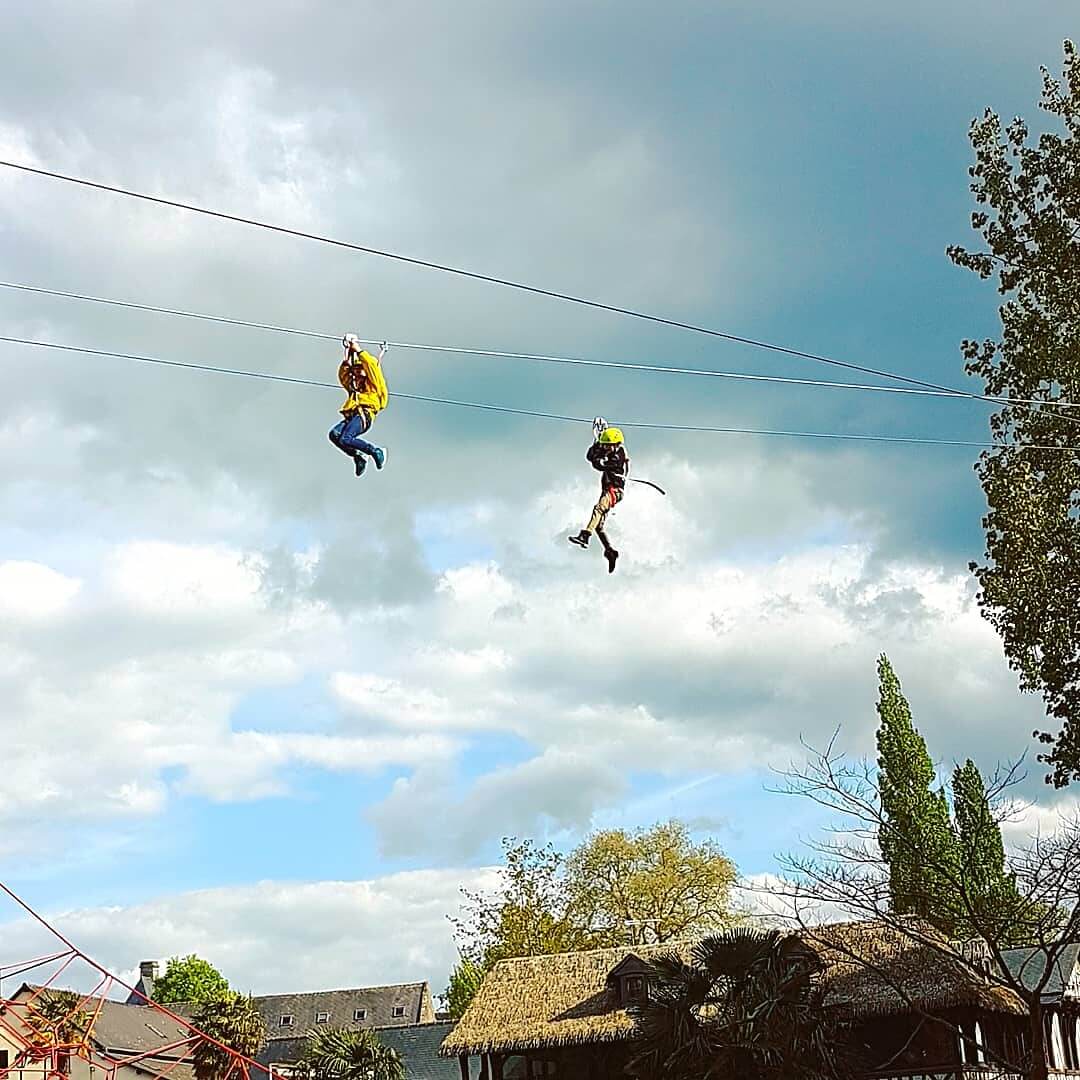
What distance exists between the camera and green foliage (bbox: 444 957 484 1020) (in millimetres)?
50062

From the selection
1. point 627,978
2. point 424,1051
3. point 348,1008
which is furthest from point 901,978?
point 348,1008

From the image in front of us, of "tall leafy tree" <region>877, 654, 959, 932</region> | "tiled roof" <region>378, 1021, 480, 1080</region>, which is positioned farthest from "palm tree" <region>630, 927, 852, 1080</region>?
"tiled roof" <region>378, 1021, 480, 1080</region>

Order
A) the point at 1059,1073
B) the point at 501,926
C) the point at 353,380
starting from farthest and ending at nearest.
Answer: the point at 501,926, the point at 1059,1073, the point at 353,380

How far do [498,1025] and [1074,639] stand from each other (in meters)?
17.4

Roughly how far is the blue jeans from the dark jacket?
1.75m

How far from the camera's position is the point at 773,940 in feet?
81.0

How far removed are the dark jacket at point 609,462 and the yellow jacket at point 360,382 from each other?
68.9 inches

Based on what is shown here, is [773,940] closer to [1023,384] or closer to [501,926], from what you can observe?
[1023,384]

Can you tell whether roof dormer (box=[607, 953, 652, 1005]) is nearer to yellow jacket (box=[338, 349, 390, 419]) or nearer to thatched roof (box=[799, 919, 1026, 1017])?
thatched roof (box=[799, 919, 1026, 1017])

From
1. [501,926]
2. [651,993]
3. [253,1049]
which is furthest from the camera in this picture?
[501,926]

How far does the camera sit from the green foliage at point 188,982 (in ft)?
254

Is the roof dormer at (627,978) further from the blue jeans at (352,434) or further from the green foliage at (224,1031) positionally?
the blue jeans at (352,434)

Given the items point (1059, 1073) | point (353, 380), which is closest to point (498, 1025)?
point (1059, 1073)

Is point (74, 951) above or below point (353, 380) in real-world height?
below
